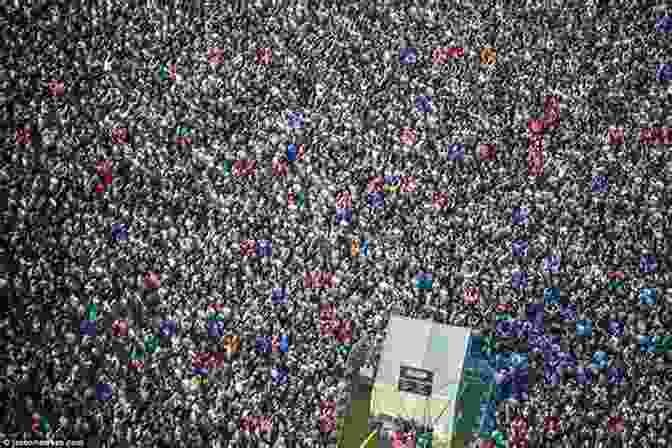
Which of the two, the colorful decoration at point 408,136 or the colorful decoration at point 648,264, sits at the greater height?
the colorful decoration at point 408,136

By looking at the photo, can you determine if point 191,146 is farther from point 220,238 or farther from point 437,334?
point 437,334

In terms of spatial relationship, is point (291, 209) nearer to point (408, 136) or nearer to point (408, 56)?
point (408, 136)

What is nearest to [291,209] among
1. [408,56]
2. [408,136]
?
[408,136]

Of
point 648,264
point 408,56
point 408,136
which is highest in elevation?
point 408,56

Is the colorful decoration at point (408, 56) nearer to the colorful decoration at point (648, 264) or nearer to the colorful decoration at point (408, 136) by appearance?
the colorful decoration at point (408, 136)

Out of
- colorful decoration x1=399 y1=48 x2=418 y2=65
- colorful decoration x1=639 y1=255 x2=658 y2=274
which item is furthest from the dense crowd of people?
colorful decoration x1=399 y1=48 x2=418 y2=65

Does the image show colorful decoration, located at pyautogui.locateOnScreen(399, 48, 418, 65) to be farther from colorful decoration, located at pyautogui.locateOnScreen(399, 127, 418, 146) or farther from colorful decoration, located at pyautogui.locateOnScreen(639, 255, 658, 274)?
colorful decoration, located at pyautogui.locateOnScreen(639, 255, 658, 274)

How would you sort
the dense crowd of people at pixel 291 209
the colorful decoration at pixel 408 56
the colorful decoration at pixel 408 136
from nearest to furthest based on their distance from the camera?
the dense crowd of people at pixel 291 209
the colorful decoration at pixel 408 136
the colorful decoration at pixel 408 56

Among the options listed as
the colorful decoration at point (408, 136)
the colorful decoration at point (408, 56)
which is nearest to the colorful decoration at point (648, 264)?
the colorful decoration at point (408, 136)

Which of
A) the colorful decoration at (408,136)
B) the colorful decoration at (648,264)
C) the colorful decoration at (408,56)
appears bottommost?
the colorful decoration at (648,264)
